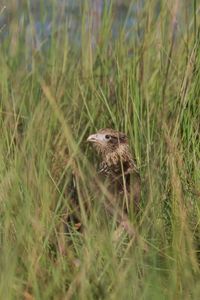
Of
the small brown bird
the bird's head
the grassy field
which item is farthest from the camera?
the bird's head

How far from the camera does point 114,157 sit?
18.3 feet

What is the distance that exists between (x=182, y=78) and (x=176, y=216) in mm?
1298

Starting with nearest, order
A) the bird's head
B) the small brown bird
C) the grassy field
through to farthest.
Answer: the grassy field → the small brown bird → the bird's head

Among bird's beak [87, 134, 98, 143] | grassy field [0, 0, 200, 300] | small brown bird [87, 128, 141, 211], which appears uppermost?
grassy field [0, 0, 200, 300]

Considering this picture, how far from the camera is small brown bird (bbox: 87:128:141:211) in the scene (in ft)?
16.3

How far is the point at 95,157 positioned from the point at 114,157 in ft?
0.82

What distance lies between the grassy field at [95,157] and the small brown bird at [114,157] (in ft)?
0.21

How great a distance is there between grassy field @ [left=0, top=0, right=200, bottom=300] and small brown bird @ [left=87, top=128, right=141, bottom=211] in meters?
0.06

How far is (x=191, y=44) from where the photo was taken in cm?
541

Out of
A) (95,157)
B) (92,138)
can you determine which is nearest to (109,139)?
(92,138)

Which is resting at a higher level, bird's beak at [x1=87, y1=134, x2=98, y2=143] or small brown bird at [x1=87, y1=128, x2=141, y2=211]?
bird's beak at [x1=87, y1=134, x2=98, y2=143]

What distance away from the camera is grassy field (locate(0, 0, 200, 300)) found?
11.6 feet

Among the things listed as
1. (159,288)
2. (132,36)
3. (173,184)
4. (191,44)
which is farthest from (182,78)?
(159,288)

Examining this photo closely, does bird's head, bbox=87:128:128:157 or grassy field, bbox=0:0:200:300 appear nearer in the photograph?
grassy field, bbox=0:0:200:300
